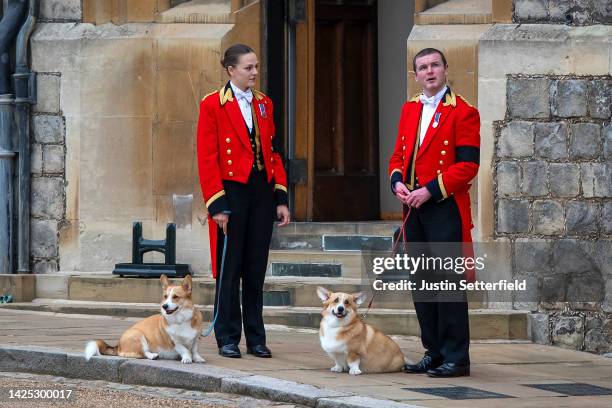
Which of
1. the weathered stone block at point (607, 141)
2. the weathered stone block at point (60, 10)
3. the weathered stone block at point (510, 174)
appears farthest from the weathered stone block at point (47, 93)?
the weathered stone block at point (607, 141)

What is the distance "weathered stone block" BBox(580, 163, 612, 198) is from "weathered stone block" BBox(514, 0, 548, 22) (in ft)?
3.98

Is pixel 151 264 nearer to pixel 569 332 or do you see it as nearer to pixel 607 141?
pixel 569 332

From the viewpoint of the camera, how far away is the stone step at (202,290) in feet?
38.1

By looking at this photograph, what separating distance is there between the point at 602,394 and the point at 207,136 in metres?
2.81

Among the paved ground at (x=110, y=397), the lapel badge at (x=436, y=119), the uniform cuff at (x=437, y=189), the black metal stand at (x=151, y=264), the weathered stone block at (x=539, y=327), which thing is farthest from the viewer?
the black metal stand at (x=151, y=264)

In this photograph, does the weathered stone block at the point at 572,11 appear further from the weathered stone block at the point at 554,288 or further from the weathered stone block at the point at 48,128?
the weathered stone block at the point at 48,128

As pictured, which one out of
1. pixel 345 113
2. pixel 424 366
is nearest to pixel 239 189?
pixel 424 366

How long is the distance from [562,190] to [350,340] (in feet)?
11.5

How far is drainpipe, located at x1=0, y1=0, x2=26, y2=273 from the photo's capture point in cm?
1277

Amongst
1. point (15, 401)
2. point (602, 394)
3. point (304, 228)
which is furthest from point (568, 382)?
point (304, 228)

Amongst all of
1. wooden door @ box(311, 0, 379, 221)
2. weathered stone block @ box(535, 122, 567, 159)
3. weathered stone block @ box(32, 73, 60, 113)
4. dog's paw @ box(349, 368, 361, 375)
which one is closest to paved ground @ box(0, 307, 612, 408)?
dog's paw @ box(349, 368, 361, 375)

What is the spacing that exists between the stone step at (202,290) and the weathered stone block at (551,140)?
122 cm

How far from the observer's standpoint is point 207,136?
9320 mm

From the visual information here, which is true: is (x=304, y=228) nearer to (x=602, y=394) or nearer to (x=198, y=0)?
(x=198, y=0)
